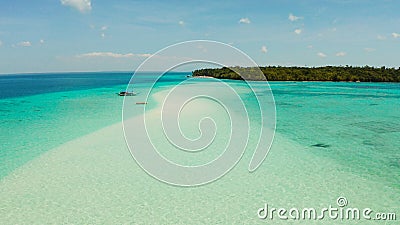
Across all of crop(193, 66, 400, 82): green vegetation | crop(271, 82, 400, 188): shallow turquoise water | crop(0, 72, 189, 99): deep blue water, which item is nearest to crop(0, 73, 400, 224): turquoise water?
crop(271, 82, 400, 188): shallow turquoise water

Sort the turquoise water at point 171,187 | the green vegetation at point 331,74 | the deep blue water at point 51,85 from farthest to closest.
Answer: the green vegetation at point 331,74
the deep blue water at point 51,85
the turquoise water at point 171,187

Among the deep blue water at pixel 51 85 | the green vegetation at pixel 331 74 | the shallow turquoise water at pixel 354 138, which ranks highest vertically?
the green vegetation at pixel 331 74

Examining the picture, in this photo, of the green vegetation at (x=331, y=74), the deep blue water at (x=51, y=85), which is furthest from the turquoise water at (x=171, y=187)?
the green vegetation at (x=331, y=74)

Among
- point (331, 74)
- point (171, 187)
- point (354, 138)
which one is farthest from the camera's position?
point (331, 74)

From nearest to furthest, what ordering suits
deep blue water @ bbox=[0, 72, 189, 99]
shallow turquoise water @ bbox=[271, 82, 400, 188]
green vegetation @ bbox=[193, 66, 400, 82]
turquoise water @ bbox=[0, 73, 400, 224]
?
turquoise water @ bbox=[0, 73, 400, 224] → shallow turquoise water @ bbox=[271, 82, 400, 188] → deep blue water @ bbox=[0, 72, 189, 99] → green vegetation @ bbox=[193, 66, 400, 82]

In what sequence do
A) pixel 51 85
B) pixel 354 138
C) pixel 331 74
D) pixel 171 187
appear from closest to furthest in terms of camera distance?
1. pixel 171 187
2. pixel 354 138
3. pixel 51 85
4. pixel 331 74

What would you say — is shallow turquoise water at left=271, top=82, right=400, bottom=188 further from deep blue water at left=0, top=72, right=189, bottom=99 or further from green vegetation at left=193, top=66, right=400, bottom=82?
green vegetation at left=193, top=66, right=400, bottom=82

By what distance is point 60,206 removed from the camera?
17.2 feet

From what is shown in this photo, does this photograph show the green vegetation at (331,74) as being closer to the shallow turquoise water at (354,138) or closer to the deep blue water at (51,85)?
the deep blue water at (51,85)

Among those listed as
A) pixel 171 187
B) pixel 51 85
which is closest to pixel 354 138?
pixel 171 187

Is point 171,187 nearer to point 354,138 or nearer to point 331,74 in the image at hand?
point 354,138

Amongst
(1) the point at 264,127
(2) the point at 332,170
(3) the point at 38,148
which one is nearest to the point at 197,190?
(2) the point at 332,170

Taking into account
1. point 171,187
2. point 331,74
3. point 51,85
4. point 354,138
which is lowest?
point 171,187

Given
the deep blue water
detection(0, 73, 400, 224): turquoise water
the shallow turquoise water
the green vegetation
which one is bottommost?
detection(0, 73, 400, 224): turquoise water
